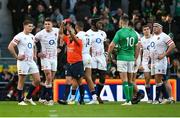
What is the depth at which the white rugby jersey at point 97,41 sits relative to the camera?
23.0 metres

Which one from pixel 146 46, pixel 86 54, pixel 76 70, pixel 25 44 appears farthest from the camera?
pixel 146 46

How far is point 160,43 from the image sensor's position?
73.8 feet

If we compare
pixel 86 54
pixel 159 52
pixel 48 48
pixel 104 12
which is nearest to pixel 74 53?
pixel 48 48

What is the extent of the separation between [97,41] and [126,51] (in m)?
1.66

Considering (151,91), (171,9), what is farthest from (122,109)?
(171,9)

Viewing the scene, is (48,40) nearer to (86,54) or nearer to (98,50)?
(86,54)

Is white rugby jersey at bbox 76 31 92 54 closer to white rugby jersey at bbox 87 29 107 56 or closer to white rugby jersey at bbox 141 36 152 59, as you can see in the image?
white rugby jersey at bbox 87 29 107 56

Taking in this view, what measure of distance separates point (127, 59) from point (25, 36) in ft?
9.52

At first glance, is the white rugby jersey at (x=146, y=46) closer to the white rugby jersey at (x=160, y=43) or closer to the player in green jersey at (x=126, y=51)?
the white rugby jersey at (x=160, y=43)

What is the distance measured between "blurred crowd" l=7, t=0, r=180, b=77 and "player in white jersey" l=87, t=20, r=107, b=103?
532 centimetres

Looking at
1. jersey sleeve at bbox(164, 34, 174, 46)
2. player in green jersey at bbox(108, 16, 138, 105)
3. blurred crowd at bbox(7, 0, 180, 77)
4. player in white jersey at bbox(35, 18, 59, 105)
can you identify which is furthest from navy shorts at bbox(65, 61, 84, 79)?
blurred crowd at bbox(7, 0, 180, 77)

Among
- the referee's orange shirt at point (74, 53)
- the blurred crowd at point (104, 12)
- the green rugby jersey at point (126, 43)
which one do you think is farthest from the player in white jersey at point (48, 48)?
the blurred crowd at point (104, 12)

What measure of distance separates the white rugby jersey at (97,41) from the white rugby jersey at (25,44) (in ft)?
7.09

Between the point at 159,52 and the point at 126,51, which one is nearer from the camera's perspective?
the point at 126,51
